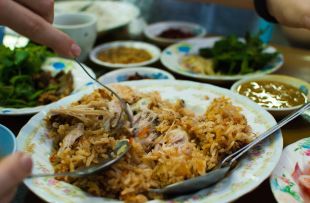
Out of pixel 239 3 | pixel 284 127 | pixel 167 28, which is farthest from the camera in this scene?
pixel 239 3

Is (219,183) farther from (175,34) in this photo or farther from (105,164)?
(175,34)

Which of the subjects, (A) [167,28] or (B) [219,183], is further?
(A) [167,28]

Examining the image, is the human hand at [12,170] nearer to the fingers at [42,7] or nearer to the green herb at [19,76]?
the fingers at [42,7]

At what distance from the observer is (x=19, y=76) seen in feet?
6.14

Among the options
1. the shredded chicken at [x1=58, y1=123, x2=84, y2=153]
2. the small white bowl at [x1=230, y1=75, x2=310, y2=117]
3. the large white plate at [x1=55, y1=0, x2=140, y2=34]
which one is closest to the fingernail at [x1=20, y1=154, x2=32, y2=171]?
the shredded chicken at [x1=58, y1=123, x2=84, y2=153]

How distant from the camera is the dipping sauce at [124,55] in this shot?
228 centimetres

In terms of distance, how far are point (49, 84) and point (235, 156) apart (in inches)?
43.1

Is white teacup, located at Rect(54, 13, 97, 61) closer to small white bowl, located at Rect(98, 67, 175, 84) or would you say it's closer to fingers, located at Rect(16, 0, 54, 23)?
small white bowl, located at Rect(98, 67, 175, 84)

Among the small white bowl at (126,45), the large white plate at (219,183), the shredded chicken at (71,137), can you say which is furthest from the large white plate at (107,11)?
the shredded chicken at (71,137)

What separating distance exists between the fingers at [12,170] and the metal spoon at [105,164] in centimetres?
21

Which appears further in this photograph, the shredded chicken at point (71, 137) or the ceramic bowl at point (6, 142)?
the shredded chicken at point (71, 137)

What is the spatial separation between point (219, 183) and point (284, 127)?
24.3 inches

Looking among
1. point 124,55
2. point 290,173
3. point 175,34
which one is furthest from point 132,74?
point 290,173

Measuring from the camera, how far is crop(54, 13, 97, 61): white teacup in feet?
7.20
